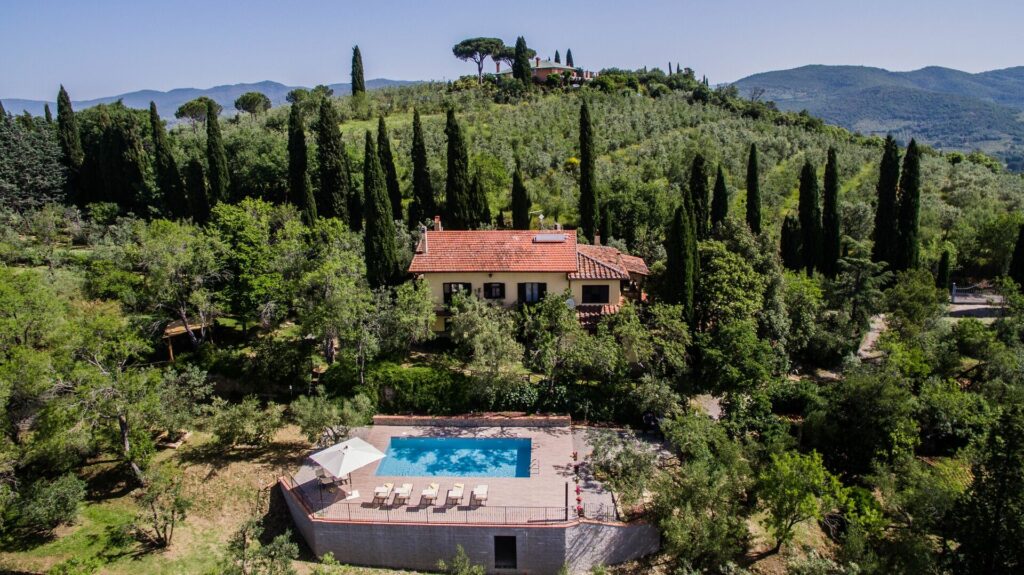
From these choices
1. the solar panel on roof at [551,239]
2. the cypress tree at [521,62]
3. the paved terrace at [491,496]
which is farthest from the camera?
the cypress tree at [521,62]

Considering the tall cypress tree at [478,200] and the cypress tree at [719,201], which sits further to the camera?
the tall cypress tree at [478,200]

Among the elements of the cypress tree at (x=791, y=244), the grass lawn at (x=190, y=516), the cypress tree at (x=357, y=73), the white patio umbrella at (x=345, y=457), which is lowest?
the grass lawn at (x=190, y=516)

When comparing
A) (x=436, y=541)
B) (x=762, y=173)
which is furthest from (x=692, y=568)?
(x=762, y=173)

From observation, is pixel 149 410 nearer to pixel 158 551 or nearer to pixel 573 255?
pixel 158 551

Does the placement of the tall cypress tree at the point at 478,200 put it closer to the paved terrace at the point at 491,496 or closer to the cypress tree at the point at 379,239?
the cypress tree at the point at 379,239

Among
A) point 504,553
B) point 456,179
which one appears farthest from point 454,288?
point 504,553

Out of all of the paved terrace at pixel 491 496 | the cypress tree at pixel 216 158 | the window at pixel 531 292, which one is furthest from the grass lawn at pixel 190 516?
the cypress tree at pixel 216 158

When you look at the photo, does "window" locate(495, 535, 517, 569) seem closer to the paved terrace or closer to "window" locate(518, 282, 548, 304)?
the paved terrace
